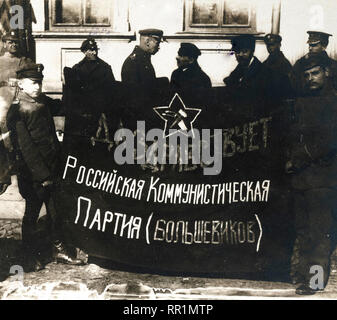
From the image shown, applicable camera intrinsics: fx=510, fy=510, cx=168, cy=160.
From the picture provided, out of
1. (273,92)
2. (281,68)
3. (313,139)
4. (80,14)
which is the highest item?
(80,14)

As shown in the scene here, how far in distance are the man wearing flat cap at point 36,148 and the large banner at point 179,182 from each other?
0.15 m

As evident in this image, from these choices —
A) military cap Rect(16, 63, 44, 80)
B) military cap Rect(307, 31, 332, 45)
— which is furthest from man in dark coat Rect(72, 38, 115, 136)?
military cap Rect(307, 31, 332, 45)

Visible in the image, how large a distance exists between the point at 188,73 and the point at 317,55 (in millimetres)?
1371

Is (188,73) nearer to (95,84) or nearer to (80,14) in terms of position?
(95,84)

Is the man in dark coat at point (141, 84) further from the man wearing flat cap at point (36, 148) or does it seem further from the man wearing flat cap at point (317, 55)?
the man wearing flat cap at point (317, 55)

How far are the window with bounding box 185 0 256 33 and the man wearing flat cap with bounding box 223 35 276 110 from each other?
0.43 feet

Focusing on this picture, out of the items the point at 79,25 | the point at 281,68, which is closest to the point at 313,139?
the point at 281,68

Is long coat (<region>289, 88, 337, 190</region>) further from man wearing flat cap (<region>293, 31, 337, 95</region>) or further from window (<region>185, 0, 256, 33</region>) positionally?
window (<region>185, 0, 256, 33</region>)

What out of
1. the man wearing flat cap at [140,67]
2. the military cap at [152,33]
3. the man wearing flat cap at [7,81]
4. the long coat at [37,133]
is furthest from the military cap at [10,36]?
the military cap at [152,33]

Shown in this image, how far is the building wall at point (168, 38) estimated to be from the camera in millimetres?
5344

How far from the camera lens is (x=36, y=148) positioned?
546cm

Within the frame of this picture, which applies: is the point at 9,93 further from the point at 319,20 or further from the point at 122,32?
the point at 319,20

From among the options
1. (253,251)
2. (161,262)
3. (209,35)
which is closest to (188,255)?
(161,262)

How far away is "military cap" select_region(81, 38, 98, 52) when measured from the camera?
211 inches
